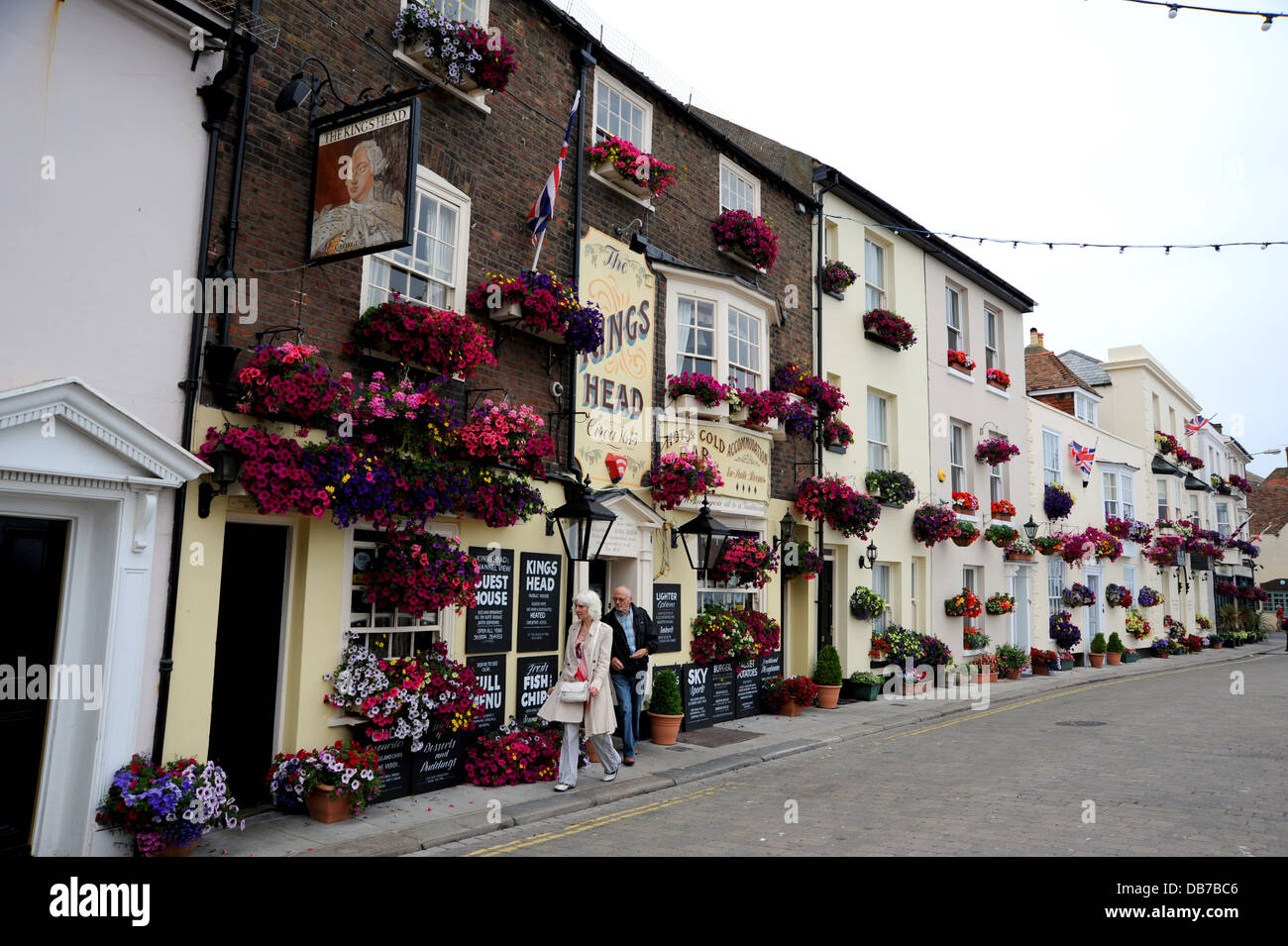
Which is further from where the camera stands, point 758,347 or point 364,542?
point 758,347

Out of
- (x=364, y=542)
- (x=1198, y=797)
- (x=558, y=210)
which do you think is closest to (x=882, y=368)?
(x=558, y=210)

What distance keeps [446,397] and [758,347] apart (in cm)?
636

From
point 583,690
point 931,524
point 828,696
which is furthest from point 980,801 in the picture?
point 931,524

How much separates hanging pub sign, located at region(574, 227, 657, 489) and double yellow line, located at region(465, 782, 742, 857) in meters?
4.05

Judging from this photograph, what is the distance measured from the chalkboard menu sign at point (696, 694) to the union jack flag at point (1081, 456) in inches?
676

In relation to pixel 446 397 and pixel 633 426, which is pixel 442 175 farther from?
pixel 633 426

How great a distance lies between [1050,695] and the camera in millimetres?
17859

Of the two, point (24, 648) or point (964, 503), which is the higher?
point (964, 503)

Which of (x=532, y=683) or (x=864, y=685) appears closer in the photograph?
(x=532, y=683)

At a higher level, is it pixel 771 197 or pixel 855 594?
pixel 771 197

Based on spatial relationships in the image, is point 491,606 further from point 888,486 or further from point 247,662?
point 888,486

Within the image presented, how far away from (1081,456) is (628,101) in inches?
728

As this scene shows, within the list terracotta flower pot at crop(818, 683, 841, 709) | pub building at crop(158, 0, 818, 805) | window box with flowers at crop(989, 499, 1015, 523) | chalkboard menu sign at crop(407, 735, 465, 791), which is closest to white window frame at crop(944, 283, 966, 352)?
window box with flowers at crop(989, 499, 1015, 523)

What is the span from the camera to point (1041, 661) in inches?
853
